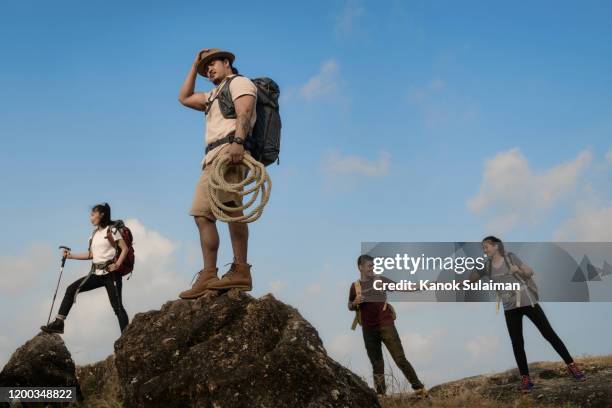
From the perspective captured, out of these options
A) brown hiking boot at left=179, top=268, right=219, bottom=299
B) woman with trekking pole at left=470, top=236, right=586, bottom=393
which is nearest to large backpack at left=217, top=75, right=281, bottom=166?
brown hiking boot at left=179, top=268, right=219, bottom=299

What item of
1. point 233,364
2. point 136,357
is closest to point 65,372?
point 136,357

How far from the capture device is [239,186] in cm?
708

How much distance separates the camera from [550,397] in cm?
1034

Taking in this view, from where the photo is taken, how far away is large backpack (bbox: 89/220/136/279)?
10.8 metres

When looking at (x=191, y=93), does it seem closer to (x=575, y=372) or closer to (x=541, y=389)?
(x=541, y=389)

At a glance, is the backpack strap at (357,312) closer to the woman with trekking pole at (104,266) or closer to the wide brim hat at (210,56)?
the woman with trekking pole at (104,266)

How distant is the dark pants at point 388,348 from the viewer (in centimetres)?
1044

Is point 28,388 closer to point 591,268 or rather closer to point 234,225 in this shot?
point 234,225

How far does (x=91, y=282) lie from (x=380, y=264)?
4662mm

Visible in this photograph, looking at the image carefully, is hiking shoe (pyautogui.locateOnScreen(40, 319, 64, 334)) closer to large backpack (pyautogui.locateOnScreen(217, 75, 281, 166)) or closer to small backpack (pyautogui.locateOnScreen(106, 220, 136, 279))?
small backpack (pyautogui.locateOnScreen(106, 220, 136, 279))

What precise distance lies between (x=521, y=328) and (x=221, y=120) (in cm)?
599

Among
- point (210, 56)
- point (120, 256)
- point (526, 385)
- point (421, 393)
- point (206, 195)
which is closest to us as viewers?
point (206, 195)

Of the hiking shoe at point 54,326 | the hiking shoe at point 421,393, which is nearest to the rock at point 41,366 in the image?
the hiking shoe at point 54,326

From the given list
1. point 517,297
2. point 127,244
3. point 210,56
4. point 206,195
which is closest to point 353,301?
point 517,297
